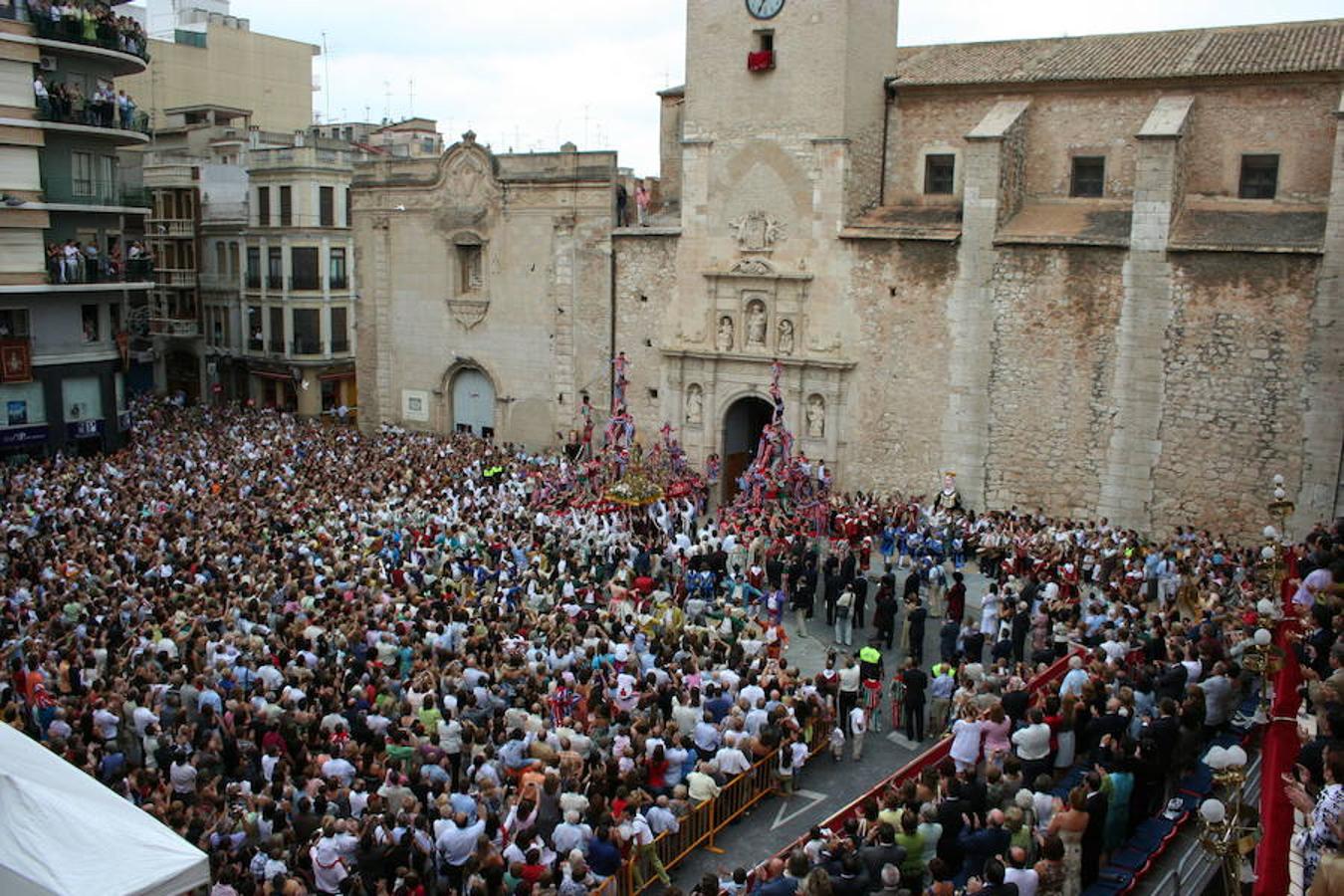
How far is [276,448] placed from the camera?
3241 cm

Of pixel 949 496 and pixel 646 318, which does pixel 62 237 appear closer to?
pixel 646 318

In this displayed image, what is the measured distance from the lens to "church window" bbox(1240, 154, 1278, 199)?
85.8 ft

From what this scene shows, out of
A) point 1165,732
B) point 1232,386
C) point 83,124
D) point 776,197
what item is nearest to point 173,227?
point 83,124

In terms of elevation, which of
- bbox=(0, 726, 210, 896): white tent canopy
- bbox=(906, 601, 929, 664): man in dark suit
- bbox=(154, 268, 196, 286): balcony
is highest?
bbox=(154, 268, 196, 286): balcony

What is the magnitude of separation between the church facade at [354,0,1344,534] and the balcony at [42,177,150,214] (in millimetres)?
13229

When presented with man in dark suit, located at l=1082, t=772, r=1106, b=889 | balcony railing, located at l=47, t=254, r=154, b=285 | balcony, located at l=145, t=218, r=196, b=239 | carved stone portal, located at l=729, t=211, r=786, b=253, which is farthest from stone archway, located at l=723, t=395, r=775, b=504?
balcony, located at l=145, t=218, r=196, b=239

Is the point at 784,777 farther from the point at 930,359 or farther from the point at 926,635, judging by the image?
the point at 930,359

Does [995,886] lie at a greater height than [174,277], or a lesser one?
lesser

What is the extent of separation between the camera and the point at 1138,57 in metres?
27.8

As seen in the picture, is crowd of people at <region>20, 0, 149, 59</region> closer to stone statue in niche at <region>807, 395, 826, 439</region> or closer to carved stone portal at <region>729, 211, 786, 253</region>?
carved stone portal at <region>729, 211, 786, 253</region>

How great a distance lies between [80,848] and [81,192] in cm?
2916

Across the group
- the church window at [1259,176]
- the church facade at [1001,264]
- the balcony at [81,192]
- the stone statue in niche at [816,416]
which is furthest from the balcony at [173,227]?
the church window at [1259,176]

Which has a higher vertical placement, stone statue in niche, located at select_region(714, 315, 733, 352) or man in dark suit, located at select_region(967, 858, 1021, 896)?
stone statue in niche, located at select_region(714, 315, 733, 352)

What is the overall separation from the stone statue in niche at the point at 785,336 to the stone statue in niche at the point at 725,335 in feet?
4.93
